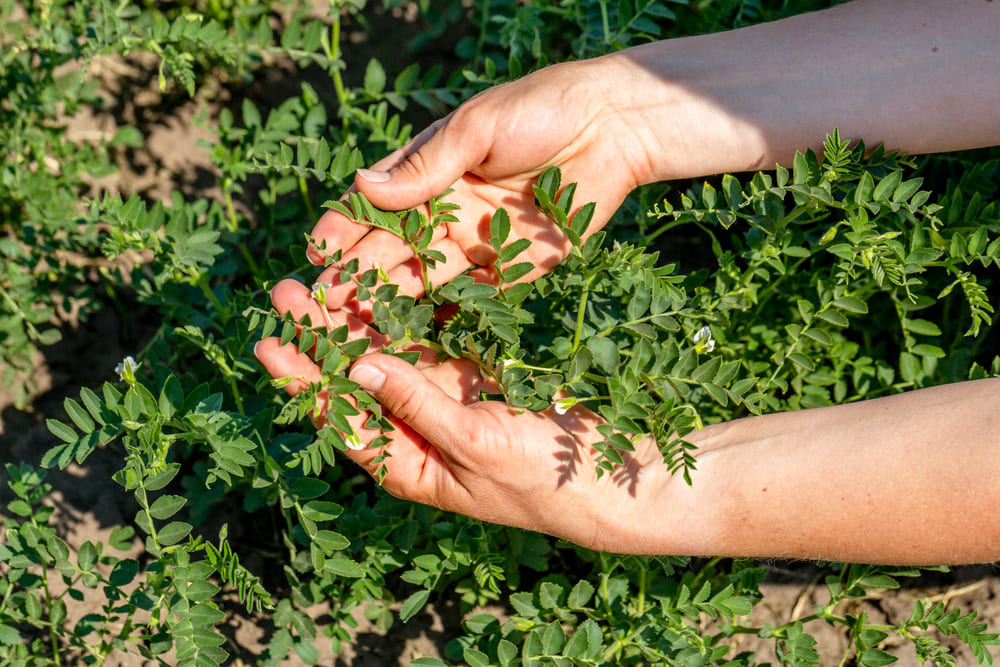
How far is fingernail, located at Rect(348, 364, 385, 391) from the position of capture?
1655mm

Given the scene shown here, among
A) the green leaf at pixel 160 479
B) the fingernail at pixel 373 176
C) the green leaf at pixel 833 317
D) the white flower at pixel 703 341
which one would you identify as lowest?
the green leaf at pixel 160 479

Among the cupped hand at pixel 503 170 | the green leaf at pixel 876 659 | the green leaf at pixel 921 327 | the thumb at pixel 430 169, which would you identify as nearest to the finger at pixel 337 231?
the cupped hand at pixel 503 170

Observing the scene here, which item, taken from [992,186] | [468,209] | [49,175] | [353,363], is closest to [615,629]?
[353,363]

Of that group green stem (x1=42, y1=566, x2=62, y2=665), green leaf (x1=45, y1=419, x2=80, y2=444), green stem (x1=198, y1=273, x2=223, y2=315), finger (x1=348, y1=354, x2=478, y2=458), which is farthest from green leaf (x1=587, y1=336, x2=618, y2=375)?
green stem (x1=42, y1=566, x2=62, y2=665)

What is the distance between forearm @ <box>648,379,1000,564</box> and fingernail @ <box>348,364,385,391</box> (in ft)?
2.27

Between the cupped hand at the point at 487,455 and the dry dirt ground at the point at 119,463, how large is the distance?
789 mm

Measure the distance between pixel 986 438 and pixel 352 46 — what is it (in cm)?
262

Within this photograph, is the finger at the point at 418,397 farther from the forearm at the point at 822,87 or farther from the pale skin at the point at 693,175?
the forearm at the point at 822,87

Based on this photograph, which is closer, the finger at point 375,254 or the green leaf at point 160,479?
the green leaf at point 160,479

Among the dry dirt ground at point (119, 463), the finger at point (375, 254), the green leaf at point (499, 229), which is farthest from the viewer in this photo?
the dry dirt ground at point (119, 463)

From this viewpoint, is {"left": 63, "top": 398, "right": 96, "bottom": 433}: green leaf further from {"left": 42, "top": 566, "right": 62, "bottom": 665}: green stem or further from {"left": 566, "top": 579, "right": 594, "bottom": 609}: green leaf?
{"left": 566, "top": 579, "right": 594, "bottom": 609}: green leaf

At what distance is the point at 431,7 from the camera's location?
3.14 m

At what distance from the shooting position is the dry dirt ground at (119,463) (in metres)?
2.38

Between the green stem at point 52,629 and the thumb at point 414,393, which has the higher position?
the thumb at point 414,393
